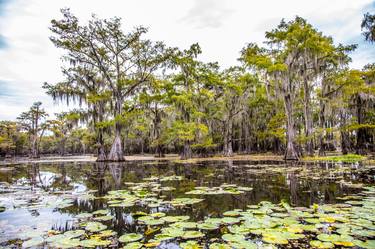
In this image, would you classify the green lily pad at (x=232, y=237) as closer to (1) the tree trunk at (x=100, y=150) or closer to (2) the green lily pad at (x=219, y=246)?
(2) the green lily pad at (x=219, y=246)

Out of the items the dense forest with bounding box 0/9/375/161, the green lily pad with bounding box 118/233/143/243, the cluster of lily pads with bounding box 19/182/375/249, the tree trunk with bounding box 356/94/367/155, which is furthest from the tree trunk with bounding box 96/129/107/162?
the tree trunk with bounding box 356/94/367/155

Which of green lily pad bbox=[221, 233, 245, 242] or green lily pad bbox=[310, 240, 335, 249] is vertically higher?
green lily pad bbox=[310, 240, 335, 249]

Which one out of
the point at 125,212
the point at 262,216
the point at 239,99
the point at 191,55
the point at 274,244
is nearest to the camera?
the point at 274,244

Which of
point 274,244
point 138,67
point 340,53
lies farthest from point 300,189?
point 138,67

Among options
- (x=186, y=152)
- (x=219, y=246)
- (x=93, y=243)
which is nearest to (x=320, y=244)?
(x=219, y=246)

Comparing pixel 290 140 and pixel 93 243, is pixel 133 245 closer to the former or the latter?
pixel 93 243

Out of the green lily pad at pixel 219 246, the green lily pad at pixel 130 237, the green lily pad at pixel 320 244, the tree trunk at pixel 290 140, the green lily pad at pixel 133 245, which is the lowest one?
the green lily pad at pixel 130 237

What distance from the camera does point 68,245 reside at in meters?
2.66

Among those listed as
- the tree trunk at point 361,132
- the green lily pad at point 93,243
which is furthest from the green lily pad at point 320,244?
the tree trunk at point 361,132

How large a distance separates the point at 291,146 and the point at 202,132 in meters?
9.02

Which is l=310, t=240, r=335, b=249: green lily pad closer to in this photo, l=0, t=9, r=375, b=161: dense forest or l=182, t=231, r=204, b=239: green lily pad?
l=182, t=231, r=204, b=239: green lily pad

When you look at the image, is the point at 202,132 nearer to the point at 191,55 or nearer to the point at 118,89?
the point at 191,55

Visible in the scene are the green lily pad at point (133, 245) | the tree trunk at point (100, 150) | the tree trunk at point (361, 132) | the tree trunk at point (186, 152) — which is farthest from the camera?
the tree trunk at point (186, 152)

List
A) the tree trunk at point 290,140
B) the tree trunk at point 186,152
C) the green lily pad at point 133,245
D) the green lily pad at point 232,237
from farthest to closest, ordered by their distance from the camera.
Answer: the tree trunk at point 186,152, the tree trunk at point 290,140, the green lily pad at point 232,237, the green lily pad at point 133,245
